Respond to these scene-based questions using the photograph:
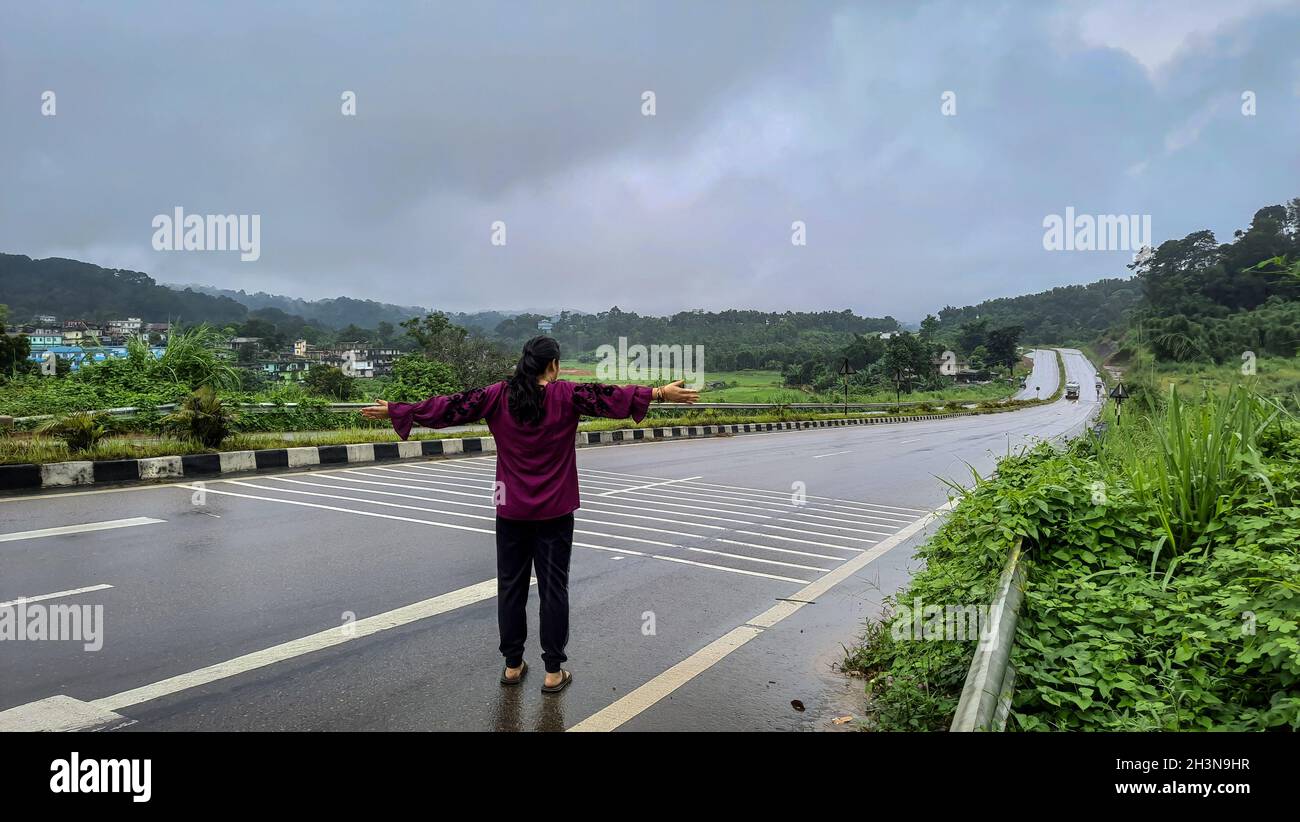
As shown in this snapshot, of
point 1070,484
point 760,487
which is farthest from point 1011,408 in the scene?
point 1070,484

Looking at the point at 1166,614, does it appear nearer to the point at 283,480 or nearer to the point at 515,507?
the point at 515,507

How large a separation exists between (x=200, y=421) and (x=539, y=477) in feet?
30.1

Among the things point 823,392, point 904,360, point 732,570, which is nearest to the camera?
point 732,570

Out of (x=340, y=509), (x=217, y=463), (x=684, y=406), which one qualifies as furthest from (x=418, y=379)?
(x=340, y=509)

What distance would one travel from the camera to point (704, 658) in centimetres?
401

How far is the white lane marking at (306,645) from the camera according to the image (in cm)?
326

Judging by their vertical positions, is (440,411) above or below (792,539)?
above

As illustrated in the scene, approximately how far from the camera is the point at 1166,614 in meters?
3.38

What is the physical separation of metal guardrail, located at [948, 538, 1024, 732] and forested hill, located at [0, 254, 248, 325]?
41.0m

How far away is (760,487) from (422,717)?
322 inches

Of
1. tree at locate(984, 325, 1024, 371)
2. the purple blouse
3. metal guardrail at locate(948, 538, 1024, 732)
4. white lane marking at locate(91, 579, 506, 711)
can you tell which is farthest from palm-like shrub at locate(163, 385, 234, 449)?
tree at locate(984, 325, 1024, 371)

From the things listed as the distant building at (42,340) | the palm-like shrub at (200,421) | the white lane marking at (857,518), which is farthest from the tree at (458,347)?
the white lane marking at (857,518)

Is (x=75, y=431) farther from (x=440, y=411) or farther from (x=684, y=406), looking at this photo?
(x=684, y=406)
